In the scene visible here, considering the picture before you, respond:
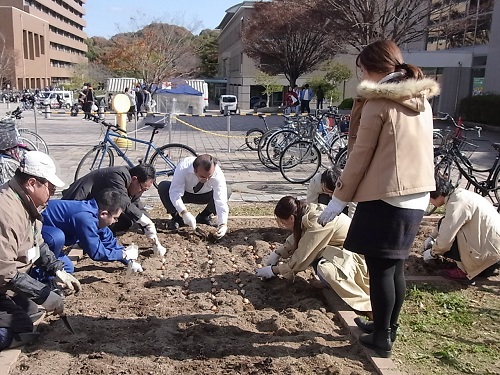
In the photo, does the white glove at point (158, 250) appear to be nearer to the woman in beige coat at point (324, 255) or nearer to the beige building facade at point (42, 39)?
the woman in beige coat at point (324, 255)

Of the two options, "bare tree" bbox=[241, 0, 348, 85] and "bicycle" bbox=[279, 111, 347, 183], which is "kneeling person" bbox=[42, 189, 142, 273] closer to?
"bicycle" bbox=[279, 111, 347, 183]

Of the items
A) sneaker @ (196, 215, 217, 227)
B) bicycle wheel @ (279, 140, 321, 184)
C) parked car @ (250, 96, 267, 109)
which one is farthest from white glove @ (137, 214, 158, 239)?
parked car @ (250, 96, 267, 109)

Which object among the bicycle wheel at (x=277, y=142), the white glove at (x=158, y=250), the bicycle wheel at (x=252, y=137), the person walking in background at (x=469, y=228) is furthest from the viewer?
the bicycle wheel at (x=252, y=137)

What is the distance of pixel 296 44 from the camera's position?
122ft

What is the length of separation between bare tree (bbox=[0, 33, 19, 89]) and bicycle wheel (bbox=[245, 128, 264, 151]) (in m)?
46.7

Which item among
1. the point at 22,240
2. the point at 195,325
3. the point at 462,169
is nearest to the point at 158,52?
the point at 462,169

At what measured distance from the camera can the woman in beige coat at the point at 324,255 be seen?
3744 millimetres

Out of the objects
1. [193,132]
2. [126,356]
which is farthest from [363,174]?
[193,132]

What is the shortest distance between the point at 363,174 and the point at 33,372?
213cm

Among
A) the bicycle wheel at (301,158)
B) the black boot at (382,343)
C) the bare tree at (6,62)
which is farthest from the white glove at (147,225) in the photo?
the bare tree at (6,62)

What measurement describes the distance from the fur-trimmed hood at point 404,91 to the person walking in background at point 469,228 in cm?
162

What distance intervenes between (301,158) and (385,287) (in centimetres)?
658

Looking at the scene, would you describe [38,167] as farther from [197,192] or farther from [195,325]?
[197,192]

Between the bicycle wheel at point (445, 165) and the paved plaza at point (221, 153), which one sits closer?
the bicycle wheel at point (445, 165)
